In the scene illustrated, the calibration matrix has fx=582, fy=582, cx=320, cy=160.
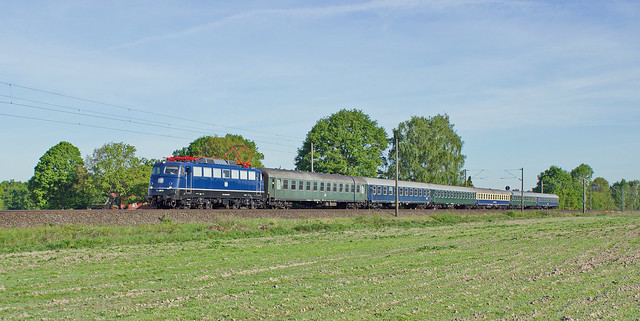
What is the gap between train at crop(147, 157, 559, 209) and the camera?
3969 centimetres

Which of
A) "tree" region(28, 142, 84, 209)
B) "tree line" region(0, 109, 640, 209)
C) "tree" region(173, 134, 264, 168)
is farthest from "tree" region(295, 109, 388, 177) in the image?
"tree" region(28, 142, 84, 209)

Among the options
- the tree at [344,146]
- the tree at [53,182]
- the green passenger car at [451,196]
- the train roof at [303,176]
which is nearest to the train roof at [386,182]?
the train roof at [303,176]

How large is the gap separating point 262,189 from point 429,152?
155 ft

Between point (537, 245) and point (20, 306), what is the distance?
20745 millimetres

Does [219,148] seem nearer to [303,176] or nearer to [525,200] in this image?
[303,176]

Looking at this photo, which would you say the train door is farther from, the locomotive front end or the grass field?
the grass field

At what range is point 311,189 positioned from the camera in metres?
52.5

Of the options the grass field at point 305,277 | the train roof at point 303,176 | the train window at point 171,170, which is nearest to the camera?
the grass field at point 305,277

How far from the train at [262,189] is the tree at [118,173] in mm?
37039

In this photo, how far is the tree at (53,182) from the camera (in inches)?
3346

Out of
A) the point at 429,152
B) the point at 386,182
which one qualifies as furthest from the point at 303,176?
the point at 429,152

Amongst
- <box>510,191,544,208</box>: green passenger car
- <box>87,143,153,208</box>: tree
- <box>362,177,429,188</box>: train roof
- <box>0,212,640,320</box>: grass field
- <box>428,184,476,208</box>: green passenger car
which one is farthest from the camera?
<box>510,191,544,208</box>: green passenger car

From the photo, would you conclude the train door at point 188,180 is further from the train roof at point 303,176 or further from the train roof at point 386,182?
the train roof at point 386,182

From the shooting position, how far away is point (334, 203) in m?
57.0
